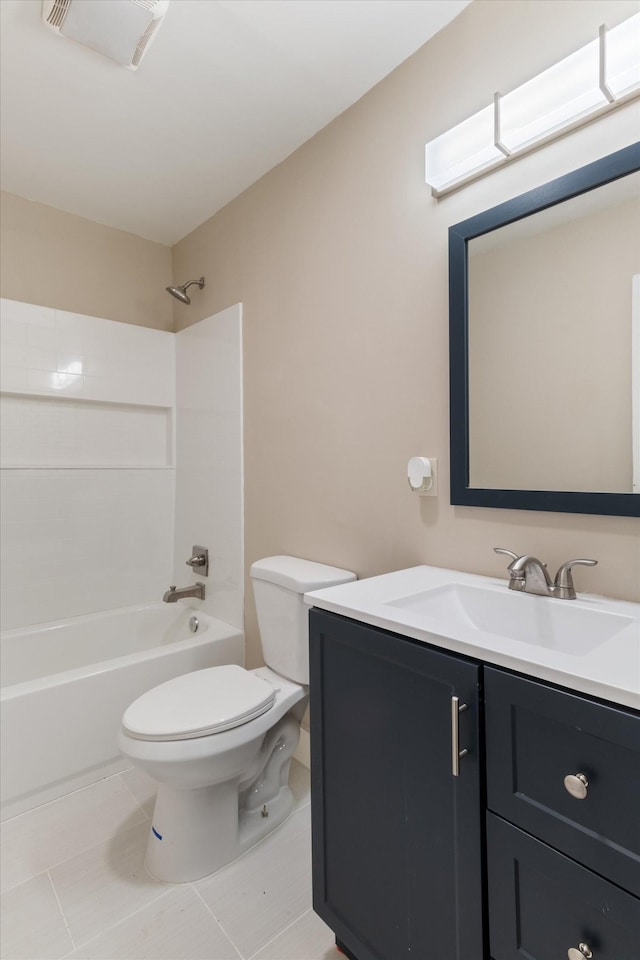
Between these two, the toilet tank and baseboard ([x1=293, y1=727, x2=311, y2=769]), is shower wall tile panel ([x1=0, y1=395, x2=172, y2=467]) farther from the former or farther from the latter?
baseboard ([x1=293, y1=727, x2=311, y2=769])

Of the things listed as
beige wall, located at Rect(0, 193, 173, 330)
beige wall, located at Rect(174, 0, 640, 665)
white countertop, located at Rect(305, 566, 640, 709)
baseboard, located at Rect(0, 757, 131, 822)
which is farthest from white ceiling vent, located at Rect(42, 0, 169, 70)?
baseboard, located at Rect(0, 757, 131, 822)

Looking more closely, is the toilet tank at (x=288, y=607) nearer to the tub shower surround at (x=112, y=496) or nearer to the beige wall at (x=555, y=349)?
the tub shower surround at (x=112, y=496)

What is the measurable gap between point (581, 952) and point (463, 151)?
66.7 inches

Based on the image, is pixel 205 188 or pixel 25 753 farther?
pixel 205 188

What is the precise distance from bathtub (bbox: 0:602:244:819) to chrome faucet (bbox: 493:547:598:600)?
1.47 meters

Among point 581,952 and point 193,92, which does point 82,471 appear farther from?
point 581,952

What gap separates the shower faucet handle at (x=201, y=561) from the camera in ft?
8.23

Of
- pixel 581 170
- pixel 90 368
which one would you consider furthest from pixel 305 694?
pixel 90 368

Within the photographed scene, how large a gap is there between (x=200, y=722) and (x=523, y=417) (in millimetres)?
1216

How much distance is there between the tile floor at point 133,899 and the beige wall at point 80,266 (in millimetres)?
2259

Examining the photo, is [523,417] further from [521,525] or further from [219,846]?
[219,846]

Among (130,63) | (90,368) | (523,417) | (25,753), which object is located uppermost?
(130,63)

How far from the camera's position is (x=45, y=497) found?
A: 2.36 m

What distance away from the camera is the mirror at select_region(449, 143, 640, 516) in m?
1.09
